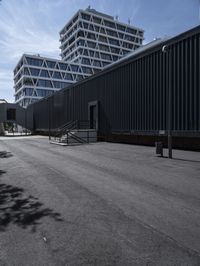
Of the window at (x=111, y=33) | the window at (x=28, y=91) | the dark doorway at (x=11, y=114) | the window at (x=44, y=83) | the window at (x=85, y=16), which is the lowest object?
the dark doorway at (x=11, y=114)

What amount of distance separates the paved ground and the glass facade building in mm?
94937

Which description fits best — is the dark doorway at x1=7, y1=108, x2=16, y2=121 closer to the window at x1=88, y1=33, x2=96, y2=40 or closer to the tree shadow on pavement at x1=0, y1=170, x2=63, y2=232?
the window at x1=88, y1=33, x2=96, y2=40

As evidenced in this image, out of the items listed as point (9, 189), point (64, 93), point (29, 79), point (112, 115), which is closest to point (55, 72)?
point (29, 79)

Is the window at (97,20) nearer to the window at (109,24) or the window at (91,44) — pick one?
the window at (109,24)

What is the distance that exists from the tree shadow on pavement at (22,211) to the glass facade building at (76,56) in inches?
3767

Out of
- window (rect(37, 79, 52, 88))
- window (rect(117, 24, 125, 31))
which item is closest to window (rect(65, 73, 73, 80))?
window (rect(37, 79, 52, 88))

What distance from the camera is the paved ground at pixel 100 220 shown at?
3.57 metres

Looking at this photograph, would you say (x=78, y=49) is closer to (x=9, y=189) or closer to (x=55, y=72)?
(x=55, y=72)

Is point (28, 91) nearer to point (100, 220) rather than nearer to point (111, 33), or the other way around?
point (111, 33)

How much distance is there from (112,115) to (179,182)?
58.6 ft

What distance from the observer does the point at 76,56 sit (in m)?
110

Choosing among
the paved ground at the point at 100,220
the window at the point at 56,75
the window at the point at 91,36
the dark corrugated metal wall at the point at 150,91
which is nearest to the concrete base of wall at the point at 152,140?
the dark corrugated metal wall at the point at 150,91

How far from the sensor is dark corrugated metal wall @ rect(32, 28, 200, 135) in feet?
55.8

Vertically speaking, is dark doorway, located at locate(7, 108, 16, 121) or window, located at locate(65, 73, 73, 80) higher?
window, located at locate(65, 73, 73, 80)
